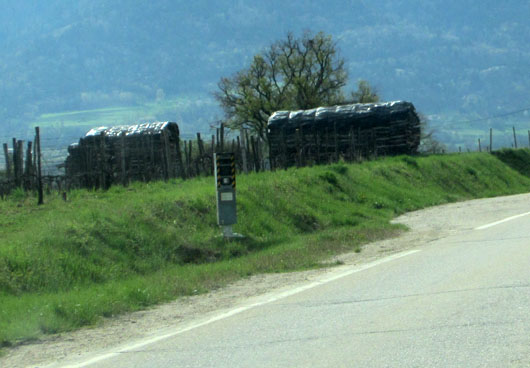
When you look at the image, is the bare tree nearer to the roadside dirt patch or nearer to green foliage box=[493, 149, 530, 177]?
green foliage box=[493, 149, 530, 177]

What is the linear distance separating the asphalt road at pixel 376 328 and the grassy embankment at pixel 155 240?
2021mm

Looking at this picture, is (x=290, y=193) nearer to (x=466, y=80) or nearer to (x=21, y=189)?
(x=21, y=189)

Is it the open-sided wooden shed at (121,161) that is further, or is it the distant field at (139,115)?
the distant field at (139,115)

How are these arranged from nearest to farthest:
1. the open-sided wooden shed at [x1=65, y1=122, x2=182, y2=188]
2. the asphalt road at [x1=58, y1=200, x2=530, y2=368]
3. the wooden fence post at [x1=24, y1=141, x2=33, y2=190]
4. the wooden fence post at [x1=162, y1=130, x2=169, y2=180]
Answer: the asphalt road at [x1=58, y1=200, x2=530, y2=368] < the wooden fence post at [x1=24, y1=141, x2=33, y2=190] < the open-sided wooden shed at [x1=65, y1=122, x2=182, y2=188] < the wooden fence post at [x1=162, y1=130, x2=169, y2=180]

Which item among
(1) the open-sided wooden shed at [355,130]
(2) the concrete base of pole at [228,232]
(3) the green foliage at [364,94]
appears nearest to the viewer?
(2) the concrete base of pole at [228,232]

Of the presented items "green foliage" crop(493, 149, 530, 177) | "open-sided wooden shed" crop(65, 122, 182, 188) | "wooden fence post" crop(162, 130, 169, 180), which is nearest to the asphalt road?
"open-sided wooden shed" crop(65, 122, 182, 188)

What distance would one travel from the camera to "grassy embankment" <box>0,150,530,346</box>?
33.5ft

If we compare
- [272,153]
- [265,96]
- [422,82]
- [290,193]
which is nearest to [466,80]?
[422,82]

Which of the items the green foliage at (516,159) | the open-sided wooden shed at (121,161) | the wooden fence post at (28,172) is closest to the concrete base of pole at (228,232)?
the open-sided wooden shed at (121,161)

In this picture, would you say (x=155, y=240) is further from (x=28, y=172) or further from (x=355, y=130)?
(x=355, y=130)

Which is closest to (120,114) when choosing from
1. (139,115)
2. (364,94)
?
(139,115)

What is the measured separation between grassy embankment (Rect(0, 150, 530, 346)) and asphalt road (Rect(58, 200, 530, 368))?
2021mm

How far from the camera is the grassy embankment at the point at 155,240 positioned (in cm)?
1022

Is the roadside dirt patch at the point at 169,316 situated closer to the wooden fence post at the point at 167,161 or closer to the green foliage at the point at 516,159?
the wooden fence post at the point at 167,161
